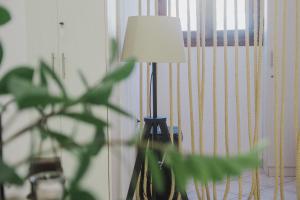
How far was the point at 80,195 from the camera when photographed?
11.9 inches

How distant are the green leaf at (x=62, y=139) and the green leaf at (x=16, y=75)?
54 mm

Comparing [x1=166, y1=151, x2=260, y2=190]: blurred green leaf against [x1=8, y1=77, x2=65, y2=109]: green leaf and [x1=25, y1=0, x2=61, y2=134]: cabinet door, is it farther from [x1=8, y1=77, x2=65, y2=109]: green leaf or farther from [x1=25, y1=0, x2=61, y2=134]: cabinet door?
[x1=25, y1=0, x2=61, y2=134]: cabinet door

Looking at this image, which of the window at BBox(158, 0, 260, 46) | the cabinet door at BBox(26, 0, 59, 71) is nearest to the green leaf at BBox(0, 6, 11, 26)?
the cabinet door at BBox(26, 0, 59, 71)

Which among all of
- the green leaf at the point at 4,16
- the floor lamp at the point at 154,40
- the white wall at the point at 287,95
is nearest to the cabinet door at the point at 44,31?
the floor lamp at the point at 154,40

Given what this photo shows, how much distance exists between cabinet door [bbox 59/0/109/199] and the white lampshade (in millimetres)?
167

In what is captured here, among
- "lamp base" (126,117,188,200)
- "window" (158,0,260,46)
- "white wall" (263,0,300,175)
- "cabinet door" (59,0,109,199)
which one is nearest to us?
"cabinet door" (59,0,109,199)

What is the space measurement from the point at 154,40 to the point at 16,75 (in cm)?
176

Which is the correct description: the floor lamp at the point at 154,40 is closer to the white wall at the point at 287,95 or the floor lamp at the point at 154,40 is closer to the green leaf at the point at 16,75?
the green leaf at the point at 16,75

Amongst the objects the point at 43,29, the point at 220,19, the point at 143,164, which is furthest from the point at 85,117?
the point at 220,19

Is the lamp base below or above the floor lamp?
below

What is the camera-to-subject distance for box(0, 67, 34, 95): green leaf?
34 centimetres

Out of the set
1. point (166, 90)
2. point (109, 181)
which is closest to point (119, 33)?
point (109, 181)

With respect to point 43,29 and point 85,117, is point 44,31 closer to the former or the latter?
point 43,29

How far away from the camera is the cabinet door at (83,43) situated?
6.73ft
